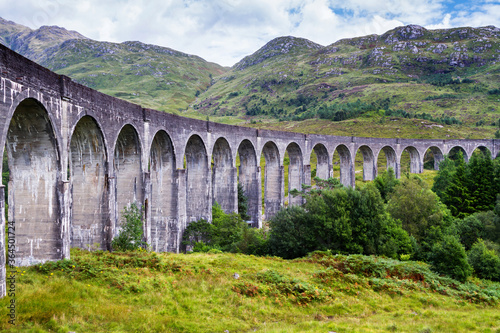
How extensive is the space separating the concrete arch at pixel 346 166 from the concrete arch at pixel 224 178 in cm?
2654

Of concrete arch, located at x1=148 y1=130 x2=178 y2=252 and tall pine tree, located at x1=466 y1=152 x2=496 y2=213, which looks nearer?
concrete arch, located at x1=148 y1=130 x2=178 y2=252

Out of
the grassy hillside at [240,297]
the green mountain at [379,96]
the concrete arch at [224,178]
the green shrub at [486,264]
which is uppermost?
the green mountain at [379,96]

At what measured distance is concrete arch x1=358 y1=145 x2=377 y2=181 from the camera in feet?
199

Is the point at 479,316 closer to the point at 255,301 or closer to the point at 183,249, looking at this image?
the point at 255,301

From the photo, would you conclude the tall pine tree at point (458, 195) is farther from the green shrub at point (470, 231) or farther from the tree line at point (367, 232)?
the green shrub at point (470, 231)

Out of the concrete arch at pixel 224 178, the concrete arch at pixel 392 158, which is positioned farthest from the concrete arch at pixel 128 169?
the concrete arch at pixel 392 158

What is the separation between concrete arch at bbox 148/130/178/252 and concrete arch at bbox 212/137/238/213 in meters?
8.47

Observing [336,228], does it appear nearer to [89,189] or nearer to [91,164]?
[89,189]

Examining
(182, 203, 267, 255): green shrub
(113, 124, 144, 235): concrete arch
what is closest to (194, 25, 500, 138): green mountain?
(182, 203, 267, 255): green shrub

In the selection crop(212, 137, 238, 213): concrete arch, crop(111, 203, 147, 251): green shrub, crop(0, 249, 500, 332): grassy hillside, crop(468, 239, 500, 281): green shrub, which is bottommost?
crop(468, 239, 500, 281): green shrub

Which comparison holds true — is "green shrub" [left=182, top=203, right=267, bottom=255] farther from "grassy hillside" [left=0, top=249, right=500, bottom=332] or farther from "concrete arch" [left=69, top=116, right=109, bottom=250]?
"concrete arch" [left=69, top=116, right=109, bottom=250]

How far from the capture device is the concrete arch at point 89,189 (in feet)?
62.1

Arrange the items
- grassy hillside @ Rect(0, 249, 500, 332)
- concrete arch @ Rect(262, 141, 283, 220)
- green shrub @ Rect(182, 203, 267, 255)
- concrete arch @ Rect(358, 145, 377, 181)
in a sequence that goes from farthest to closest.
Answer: concrete arch @ Rect(358, 145, 377, 181), concrete arch @ Rect(262, 141, 283, 220), green shrub @ Rect(182, 203, 267, 255), grassy hillside @ Rect(0, 249, 500, 332)

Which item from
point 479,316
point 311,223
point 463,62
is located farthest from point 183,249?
point 463,62
